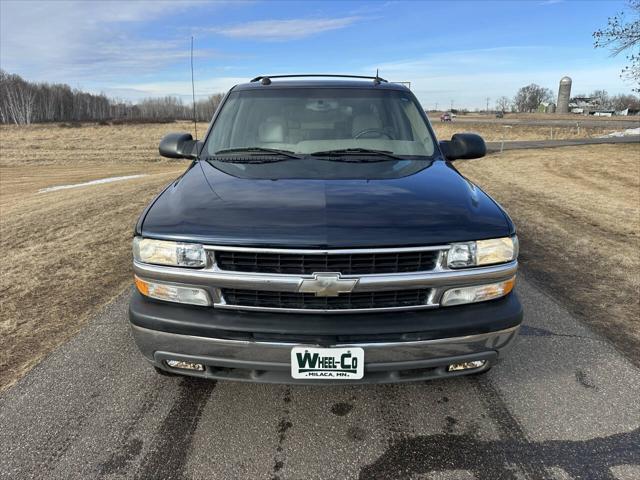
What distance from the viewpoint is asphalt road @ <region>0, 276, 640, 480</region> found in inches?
90.0

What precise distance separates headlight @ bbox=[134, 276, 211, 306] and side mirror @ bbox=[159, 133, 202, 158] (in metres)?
1.54

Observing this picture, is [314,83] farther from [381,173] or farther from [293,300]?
[293,300]

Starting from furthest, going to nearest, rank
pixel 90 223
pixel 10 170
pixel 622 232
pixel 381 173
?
pixel 10 170 → pixel 90 223 → pixel 622 232 → pixel 381 173

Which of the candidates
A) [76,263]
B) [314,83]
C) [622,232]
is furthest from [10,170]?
[622,232]

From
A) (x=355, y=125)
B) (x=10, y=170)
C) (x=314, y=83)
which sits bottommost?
(x=10, y=170)

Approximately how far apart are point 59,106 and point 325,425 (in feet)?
438

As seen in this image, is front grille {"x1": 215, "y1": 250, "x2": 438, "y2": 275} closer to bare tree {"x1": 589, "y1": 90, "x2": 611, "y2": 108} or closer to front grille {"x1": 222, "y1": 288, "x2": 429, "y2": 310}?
front grille {"x1": 222, "y1": 288, "x2": 429, "y2": 310}

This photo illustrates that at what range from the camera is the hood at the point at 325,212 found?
2.30 meters

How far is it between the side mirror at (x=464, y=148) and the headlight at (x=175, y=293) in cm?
231

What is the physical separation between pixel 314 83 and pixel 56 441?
10.5ft

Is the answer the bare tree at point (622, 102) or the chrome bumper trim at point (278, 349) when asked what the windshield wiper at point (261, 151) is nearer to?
the chrome bumper trim at point (278, 349)

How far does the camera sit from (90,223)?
7.40 m

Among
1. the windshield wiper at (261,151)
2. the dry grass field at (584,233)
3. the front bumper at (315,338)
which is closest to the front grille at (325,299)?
the front bumper at (315,338)

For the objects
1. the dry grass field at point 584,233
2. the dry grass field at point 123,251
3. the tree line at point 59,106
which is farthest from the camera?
the tree line at point 59,106
